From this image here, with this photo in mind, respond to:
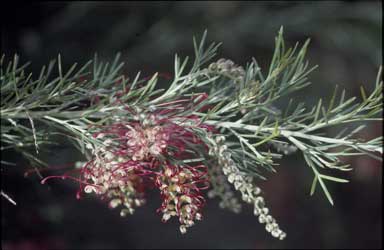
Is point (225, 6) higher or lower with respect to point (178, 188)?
higher

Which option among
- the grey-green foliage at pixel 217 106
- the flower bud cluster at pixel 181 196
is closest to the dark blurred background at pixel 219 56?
the grey-green foliage at pixel 217 106

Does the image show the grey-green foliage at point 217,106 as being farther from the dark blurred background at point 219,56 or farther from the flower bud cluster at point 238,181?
the dark blurred background at point 219,56

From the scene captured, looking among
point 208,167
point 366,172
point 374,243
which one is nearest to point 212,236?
point 374,243

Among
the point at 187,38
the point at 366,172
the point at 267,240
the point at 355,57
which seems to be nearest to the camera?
the point at 187,38

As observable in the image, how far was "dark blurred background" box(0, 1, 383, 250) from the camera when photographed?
4.60 feet

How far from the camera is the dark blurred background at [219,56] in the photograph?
4.60 feet

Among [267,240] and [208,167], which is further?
[267,240]

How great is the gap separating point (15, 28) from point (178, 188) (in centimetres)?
90

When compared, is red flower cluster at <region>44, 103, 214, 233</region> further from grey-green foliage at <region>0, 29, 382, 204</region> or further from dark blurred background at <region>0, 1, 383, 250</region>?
dark blurred background at <region>0, 1, 383, 250</region>

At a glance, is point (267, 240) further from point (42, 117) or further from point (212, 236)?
point (42, 117)

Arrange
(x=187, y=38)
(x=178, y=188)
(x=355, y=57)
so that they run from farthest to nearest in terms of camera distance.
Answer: (x=355, y=57), (x=187, y=38), (x=178, y=188)

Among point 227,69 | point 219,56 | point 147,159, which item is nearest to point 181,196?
point 147,159

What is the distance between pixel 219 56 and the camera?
1923 mm

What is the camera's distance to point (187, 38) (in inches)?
69.9
